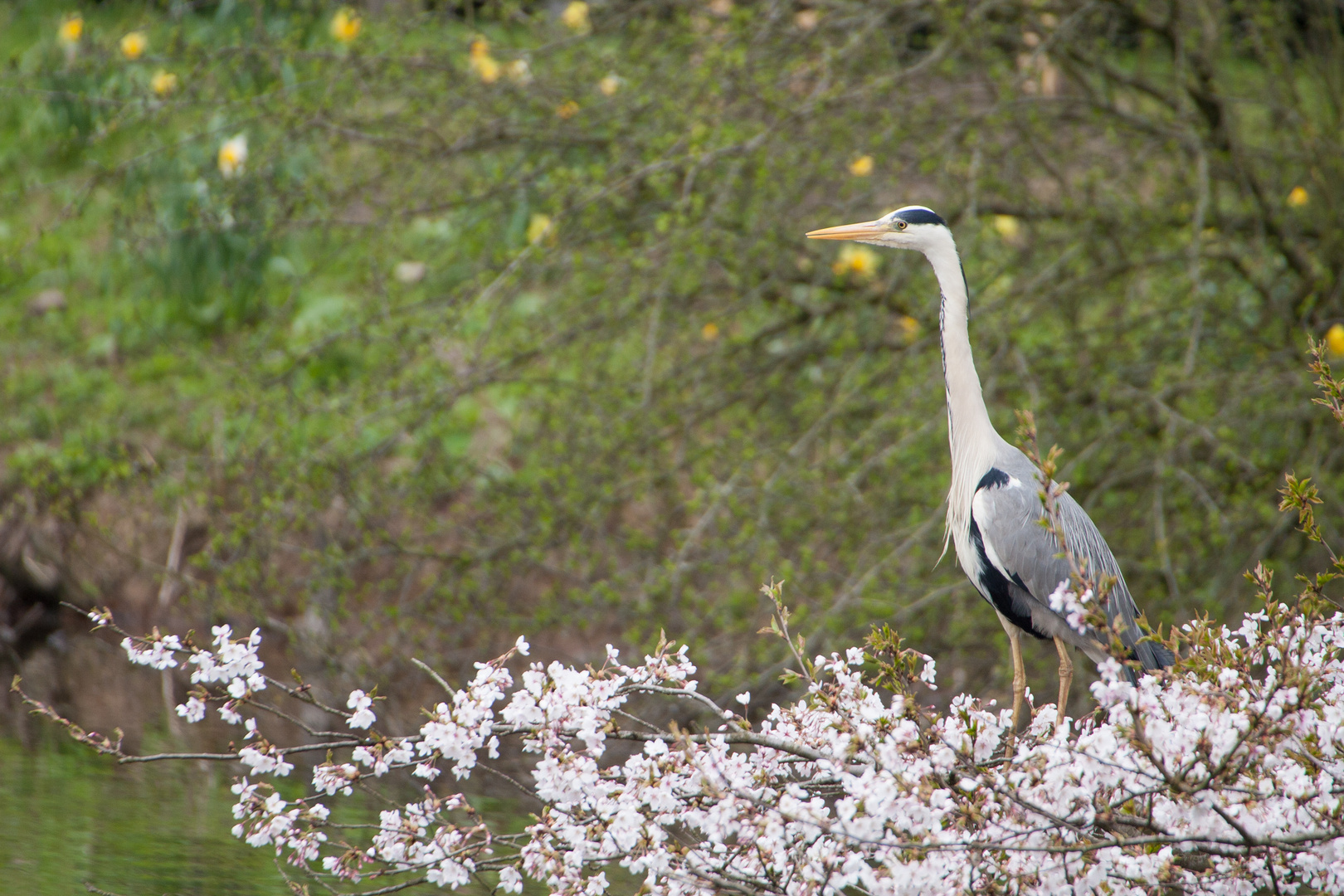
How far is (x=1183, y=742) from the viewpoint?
5.78ft

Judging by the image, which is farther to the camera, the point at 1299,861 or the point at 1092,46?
the point at 1092,46

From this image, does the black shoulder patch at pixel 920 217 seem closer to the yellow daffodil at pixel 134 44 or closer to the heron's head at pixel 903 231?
the heron's head at pixel 903 231

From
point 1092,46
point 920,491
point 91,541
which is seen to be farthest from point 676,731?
point 91,541

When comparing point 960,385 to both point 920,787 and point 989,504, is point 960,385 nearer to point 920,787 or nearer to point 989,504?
point 989,504

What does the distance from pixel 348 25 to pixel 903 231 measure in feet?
7.25

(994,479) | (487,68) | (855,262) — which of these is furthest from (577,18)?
(994,479)

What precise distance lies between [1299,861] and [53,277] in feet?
25.6

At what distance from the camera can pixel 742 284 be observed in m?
4.52

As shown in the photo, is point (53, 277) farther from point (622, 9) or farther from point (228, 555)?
point (622, 9)

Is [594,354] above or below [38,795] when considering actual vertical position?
above

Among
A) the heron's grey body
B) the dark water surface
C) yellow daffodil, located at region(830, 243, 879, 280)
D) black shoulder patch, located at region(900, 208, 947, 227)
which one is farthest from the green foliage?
black shoulder patch, located at region(900, 208, 947, 227)

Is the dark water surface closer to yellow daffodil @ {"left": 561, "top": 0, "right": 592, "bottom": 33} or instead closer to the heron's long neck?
the heron's long neck

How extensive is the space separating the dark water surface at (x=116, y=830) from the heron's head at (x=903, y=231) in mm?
2106

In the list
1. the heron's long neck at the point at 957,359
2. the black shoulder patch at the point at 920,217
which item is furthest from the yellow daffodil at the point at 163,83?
the heron's long neck at the point at 957,359
